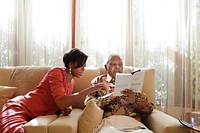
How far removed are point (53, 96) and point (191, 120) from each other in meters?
1.05

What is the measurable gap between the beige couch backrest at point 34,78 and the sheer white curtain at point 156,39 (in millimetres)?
421

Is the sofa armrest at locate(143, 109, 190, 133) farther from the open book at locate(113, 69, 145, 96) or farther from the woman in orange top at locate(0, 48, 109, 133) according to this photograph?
the woman in orange top at locate(0, 48, 109, 133)

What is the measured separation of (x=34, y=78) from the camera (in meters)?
2.46

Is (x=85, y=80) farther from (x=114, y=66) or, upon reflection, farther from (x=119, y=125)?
(x=119, y=125)

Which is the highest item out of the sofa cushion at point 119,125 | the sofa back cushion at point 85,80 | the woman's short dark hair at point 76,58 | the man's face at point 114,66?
the woman's short dark hair at point 76,58

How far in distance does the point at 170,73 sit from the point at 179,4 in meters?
0.75

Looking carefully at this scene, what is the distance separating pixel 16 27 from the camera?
2941 mm

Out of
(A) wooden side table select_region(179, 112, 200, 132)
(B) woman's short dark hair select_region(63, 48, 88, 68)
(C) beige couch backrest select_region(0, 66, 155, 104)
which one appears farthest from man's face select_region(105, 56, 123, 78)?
(A) wooden side table select_region(179, 112, 200, 132)

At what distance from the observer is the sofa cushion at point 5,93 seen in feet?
7.57

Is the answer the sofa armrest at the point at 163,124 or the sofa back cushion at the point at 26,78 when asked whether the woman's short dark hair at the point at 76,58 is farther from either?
the sofa armrest at the point at 163,124

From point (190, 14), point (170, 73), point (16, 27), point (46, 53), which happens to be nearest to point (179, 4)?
point (190, 14)

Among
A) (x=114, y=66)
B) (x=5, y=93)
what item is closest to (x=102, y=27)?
(x=114, y=66)

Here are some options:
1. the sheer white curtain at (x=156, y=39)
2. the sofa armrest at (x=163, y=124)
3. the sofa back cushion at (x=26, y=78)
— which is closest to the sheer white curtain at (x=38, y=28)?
the sheer white curtain at (x=156, y=39)

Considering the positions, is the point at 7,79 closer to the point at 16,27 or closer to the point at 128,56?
the point at 16,27
